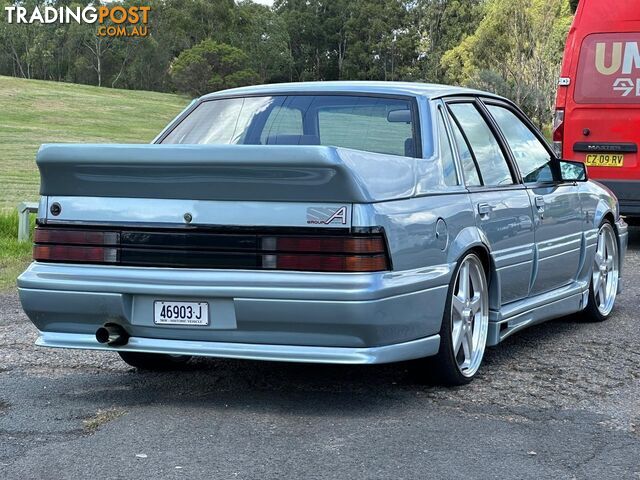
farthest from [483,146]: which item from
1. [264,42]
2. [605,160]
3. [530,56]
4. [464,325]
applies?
[264,42]

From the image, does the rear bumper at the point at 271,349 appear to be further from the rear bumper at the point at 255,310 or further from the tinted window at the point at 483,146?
the tinted window at the point at 483,146

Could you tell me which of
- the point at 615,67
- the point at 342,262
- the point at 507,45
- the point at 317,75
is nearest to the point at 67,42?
the point at 317,75

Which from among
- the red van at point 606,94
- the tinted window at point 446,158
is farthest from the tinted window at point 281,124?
the red van at point 606,94

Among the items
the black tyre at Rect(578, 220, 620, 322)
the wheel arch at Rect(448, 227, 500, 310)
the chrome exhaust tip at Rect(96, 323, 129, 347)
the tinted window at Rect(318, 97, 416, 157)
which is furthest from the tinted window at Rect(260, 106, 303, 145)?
the black tyre at Rect(578, 220, 620, 322)

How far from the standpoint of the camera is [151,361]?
20.3ft

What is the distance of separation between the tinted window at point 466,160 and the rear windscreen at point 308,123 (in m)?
0.32

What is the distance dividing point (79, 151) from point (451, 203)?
5.80ft

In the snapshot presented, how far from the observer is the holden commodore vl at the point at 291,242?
195 inches

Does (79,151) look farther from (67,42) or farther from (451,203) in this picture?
(67,42)

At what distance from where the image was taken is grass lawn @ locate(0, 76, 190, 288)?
118 ft

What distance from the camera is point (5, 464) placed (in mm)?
4383

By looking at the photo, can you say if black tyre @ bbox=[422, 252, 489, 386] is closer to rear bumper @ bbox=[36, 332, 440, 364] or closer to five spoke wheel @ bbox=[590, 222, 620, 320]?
rear bumper @ bbox=[36, 332, 440, 364]

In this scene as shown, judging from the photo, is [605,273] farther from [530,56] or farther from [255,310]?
[530,56]

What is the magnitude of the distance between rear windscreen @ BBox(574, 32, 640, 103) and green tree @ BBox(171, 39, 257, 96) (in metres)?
71.1
